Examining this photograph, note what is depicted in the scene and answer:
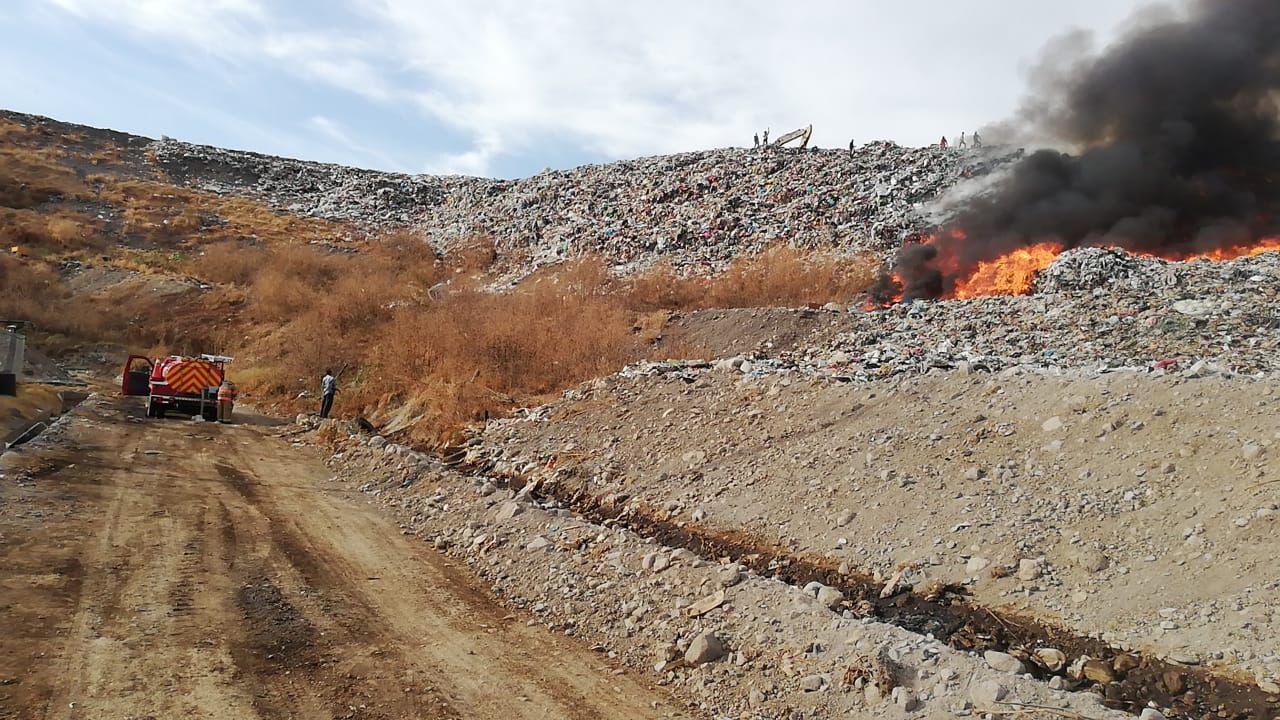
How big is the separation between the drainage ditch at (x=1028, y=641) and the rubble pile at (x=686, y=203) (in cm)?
1387

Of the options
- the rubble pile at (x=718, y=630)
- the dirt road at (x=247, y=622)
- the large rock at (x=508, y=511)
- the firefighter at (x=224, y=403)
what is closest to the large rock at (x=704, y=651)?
the rubble pile at (x=718, y=630)

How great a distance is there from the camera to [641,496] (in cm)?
781

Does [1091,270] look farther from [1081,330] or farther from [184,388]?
[184,388]

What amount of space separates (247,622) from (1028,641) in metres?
4.69

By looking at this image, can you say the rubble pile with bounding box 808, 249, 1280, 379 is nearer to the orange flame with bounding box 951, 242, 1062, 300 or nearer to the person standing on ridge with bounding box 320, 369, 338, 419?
the orange flame with bounding box 951, 242, 1062, 300

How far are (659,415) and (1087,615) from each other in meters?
5.47

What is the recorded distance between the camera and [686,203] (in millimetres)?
25281

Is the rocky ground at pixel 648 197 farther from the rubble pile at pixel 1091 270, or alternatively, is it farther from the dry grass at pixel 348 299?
the rubble pile at pixel 1091 270

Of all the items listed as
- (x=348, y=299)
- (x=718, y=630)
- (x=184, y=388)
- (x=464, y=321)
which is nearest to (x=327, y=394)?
(x=184, y=388)

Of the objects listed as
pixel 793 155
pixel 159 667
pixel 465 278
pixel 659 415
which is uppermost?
pixel 793 155

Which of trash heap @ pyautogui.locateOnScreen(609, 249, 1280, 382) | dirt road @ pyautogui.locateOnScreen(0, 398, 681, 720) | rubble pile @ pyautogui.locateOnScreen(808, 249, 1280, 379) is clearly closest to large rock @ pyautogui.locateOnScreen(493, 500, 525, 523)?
dirt road @ pyautogui.locateOnScreen(0, 398, 681, 720)

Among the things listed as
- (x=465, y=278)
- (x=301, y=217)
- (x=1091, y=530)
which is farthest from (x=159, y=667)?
(x=301, y=217)

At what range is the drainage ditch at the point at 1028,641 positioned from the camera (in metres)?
3.78

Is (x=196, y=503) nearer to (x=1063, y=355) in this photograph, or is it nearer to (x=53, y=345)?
(x=1063, y=355)
